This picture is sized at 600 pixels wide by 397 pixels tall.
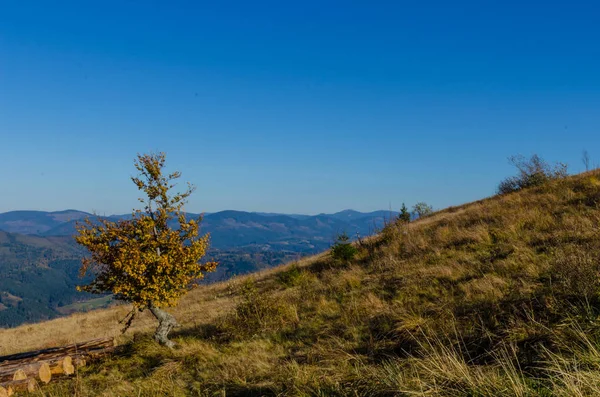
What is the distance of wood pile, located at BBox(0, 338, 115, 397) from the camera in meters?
8.48

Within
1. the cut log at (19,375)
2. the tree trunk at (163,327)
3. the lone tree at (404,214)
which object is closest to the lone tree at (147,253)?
the tree trunk at (163,327)

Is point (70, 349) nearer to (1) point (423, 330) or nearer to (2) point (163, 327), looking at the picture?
(2) point (163, 327)

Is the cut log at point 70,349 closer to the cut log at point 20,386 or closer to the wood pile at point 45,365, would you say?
the wood pile at point 45,365

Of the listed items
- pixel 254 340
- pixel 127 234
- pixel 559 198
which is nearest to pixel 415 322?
pixel 254 340

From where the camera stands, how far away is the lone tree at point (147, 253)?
9.58 metres

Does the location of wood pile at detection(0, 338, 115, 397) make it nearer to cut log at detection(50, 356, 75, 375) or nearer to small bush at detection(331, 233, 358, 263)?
cut log at detection(50, 356, 75, 375)

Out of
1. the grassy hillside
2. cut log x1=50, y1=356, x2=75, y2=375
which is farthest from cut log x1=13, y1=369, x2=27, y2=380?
the grassy hillside

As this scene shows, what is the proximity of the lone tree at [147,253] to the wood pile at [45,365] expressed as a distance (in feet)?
5.19

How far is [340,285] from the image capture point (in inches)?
513

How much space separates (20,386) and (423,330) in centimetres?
901

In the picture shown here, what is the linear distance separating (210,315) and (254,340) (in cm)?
482

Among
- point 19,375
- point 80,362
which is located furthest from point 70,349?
point 19,375

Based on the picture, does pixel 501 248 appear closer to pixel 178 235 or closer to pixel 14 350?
pixel 178 235

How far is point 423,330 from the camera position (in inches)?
307
